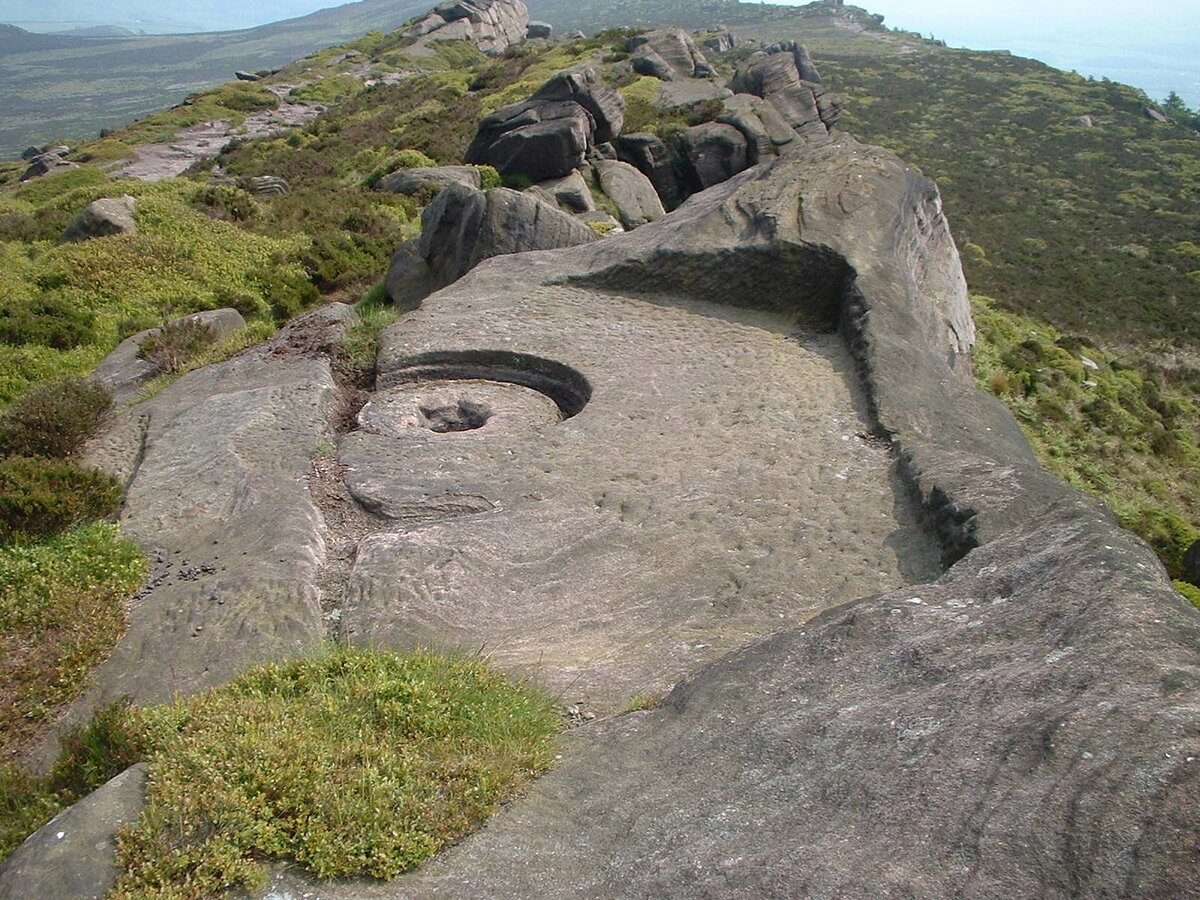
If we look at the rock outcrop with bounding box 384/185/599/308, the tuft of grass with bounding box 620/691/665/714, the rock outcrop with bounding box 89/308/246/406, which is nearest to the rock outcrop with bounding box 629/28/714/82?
A: the rock outcrop with bounding box 384/185/599/308

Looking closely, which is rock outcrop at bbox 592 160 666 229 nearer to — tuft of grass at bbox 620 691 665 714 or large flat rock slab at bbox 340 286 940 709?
large flat rock slab at bbox 340 286 940 709

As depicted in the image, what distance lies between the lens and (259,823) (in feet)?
11.9

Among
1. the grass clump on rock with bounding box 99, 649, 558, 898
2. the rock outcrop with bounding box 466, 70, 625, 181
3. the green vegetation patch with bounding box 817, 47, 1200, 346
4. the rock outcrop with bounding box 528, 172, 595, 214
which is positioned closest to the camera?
the grass clump on rock with bounding box 99, 649, 558, 898

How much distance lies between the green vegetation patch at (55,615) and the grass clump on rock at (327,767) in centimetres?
105

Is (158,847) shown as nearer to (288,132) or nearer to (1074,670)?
(1074,670)

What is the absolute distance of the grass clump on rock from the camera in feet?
11.6

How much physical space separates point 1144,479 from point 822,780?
17.2m

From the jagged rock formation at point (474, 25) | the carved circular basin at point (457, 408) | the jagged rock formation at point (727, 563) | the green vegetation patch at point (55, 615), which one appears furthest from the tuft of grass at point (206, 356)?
the jagged rock formation at point (474, 25)

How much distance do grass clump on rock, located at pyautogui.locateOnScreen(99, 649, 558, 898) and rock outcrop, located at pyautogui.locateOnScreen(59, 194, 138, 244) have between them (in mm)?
17621

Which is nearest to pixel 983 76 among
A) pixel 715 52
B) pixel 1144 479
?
pixel 715 52

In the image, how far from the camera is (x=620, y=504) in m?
7.20

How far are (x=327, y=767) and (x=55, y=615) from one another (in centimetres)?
288

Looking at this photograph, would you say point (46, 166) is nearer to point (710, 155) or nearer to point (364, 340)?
point (710, 155)

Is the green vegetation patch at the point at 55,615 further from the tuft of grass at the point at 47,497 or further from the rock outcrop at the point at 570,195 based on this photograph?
the rock outcrop at the point at 570,195
